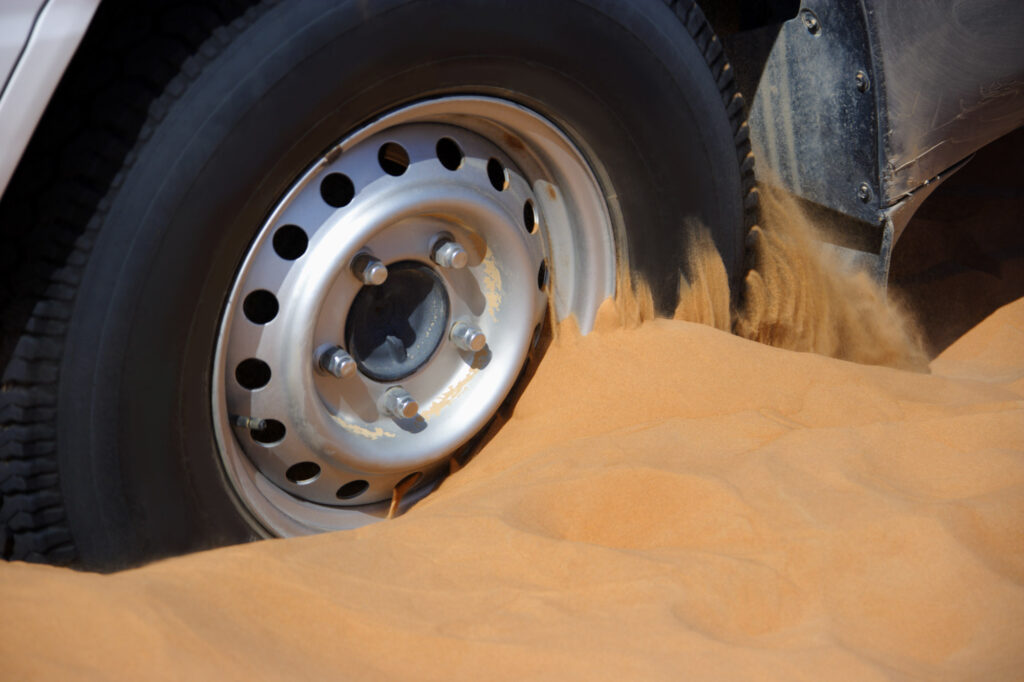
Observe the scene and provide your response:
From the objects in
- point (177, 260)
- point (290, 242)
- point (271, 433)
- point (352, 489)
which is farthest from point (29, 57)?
point (352, 489)

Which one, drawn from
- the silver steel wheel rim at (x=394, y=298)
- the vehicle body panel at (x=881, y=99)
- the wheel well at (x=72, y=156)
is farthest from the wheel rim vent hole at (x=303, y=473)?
the vehicle body panel at (x=881, y=99)

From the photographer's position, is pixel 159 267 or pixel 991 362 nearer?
pixel 159 267

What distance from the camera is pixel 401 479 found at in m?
1.83

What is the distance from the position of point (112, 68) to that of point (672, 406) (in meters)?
1.30

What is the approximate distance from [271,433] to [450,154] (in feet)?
2.19

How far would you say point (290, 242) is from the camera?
1570 millimetres

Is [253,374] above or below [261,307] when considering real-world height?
below

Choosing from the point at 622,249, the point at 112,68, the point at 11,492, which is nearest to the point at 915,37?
the point at 622,249

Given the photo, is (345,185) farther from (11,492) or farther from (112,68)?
(11,492)

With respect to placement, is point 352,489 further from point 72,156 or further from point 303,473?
point 72,156

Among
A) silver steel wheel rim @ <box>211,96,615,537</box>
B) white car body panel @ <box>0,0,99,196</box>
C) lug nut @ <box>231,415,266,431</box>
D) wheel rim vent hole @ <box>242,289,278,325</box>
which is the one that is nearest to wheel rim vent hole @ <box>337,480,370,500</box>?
silver steel wheel rim @ <box>211,96,615,537</box>

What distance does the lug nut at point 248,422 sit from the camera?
1.55 meters

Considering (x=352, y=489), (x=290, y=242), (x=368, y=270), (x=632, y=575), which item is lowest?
(x=632, y=575)

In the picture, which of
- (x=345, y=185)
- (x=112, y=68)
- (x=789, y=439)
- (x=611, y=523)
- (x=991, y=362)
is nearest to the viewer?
(x=112, y=68)
